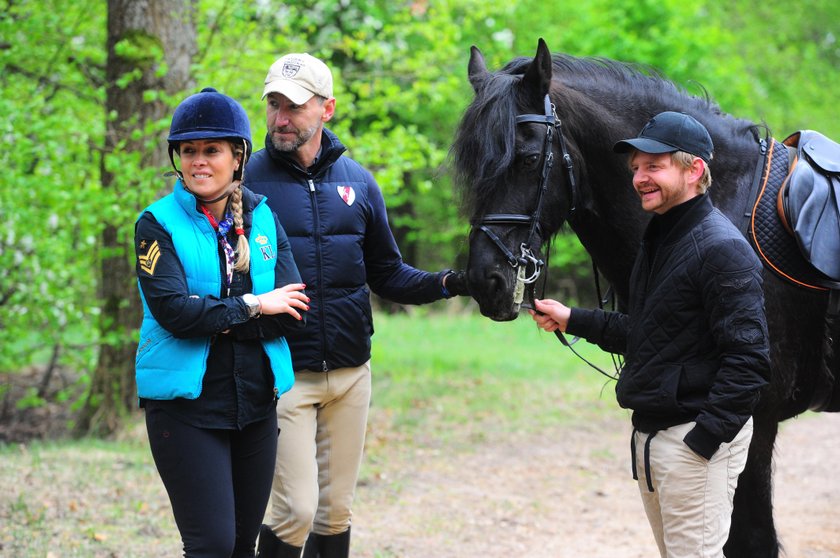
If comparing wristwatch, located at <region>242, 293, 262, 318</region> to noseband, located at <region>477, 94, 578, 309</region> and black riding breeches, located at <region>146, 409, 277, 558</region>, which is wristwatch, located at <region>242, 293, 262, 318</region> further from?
noseband, located at <region>477, 94, 578, 309</region>

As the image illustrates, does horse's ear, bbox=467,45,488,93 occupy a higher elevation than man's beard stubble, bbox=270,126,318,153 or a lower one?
higher

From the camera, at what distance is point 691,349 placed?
275 cm

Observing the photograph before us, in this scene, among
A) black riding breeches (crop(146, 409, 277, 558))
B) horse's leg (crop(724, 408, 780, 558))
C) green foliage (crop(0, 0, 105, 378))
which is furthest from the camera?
green foliage (crop(0, 0, 105, 378))

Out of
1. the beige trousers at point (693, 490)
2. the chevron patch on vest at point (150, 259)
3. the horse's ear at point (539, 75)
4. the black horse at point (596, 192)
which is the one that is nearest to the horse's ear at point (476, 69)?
the black horse at point (596, 192)

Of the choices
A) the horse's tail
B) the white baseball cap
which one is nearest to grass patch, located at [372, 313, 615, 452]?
the horse's tail

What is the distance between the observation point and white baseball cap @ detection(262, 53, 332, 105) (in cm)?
329

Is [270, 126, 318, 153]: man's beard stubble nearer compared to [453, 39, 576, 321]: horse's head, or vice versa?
[453, 39, 576, 321]: horse's head

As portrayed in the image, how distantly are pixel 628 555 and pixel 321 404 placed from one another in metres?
2.48

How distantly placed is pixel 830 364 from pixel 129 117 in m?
5.70

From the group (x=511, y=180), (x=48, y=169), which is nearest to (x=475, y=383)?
(x=48, y=169)

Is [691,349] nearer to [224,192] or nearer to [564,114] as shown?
[564,114]

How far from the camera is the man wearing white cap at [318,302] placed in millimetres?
3346

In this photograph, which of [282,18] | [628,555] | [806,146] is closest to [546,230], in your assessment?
[806,146]

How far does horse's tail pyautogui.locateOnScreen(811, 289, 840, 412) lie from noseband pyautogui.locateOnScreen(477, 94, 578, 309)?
1.10m
